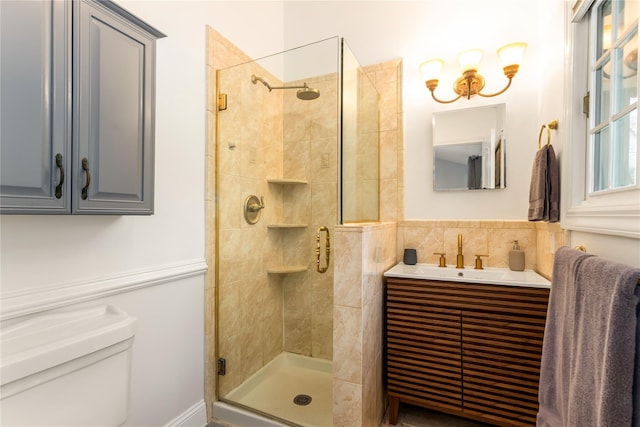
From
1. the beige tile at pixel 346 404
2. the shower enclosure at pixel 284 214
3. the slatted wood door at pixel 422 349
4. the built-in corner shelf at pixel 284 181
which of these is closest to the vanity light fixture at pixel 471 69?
the shower enclosure at pixel 284 214

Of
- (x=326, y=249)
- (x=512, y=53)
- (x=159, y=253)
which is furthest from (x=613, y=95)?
(x=159, y=253)

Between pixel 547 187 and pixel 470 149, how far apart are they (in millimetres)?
644

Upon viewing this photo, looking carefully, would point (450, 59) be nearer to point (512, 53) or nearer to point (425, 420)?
point (512, 53)

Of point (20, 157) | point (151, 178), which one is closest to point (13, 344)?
point (20, 157)

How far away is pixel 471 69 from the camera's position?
1981 mm

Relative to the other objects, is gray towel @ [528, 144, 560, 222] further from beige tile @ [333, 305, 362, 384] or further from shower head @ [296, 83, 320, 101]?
shower head @ [296, 83, 320, 101]

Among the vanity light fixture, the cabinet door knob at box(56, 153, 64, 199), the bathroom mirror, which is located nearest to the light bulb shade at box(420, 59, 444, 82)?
the vanity light fixture

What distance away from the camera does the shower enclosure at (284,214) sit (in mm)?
1788

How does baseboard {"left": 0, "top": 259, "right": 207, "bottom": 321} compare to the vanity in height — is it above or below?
above

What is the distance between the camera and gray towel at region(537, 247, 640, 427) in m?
0.71

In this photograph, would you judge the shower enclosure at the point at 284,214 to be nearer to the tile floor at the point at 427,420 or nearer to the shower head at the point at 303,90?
the shower head at the point at 303,90

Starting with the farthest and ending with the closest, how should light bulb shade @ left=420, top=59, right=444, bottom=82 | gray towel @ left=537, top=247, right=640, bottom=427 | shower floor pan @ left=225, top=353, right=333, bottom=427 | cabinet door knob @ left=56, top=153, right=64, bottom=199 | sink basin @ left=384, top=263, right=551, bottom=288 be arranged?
light bulb shade @ left=420, top=59, right=444, bottom=82, shower floor pan @ left=225, top=353, right=333, bottom=427, sink basin @ left=384, top=263, right=551, bottom=288, cabinet door knob @ left=56, top=153, right=64, bottom=199, gray towel @ left=537, top=247, right=640, bottom=427

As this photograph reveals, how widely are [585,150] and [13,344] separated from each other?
231 cm

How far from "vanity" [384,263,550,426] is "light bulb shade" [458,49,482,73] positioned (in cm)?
135
